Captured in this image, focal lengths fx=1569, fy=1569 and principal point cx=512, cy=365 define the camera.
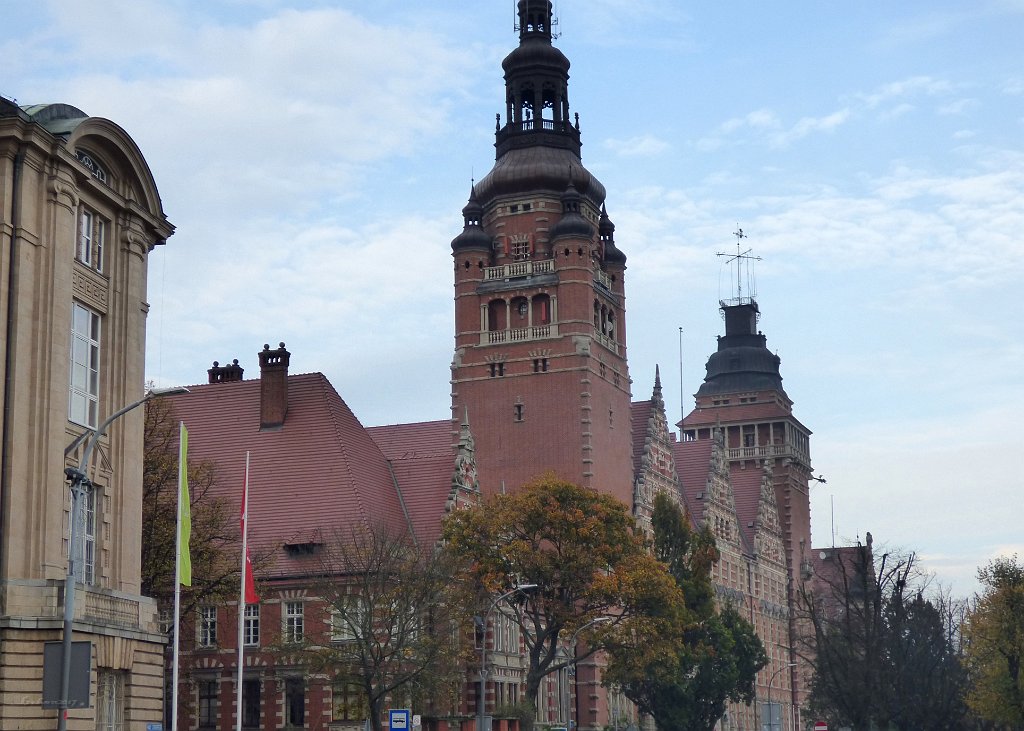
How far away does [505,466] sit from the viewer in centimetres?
8706

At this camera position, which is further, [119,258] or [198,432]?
[198,432]

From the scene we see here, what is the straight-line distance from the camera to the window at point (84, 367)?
37.5 metres

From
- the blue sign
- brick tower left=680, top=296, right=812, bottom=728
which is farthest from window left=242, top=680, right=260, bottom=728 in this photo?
brick tower left=680, top=296, right=812, bottom=728

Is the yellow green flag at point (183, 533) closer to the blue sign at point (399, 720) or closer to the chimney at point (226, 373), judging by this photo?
the blue sign at point (399, 720)

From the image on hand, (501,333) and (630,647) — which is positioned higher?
(501,333)

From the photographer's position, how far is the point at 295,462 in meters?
72.6

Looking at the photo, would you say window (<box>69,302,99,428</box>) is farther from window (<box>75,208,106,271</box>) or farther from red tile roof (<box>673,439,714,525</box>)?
red tile roof (<box>673,439,714,525</box>)

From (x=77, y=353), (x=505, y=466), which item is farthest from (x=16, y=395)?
(x=505, y=466)

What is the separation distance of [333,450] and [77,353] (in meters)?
34.9

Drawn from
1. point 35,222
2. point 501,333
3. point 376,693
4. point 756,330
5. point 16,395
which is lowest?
point 376,693

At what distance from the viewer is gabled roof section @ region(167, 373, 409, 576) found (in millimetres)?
69375

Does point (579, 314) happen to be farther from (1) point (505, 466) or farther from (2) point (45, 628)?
(2) point (45, 628)

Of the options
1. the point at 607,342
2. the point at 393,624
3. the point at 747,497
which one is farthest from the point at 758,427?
the point at 393,624

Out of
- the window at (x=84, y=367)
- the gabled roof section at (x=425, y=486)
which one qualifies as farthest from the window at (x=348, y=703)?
the window at (x=84, y=367)
